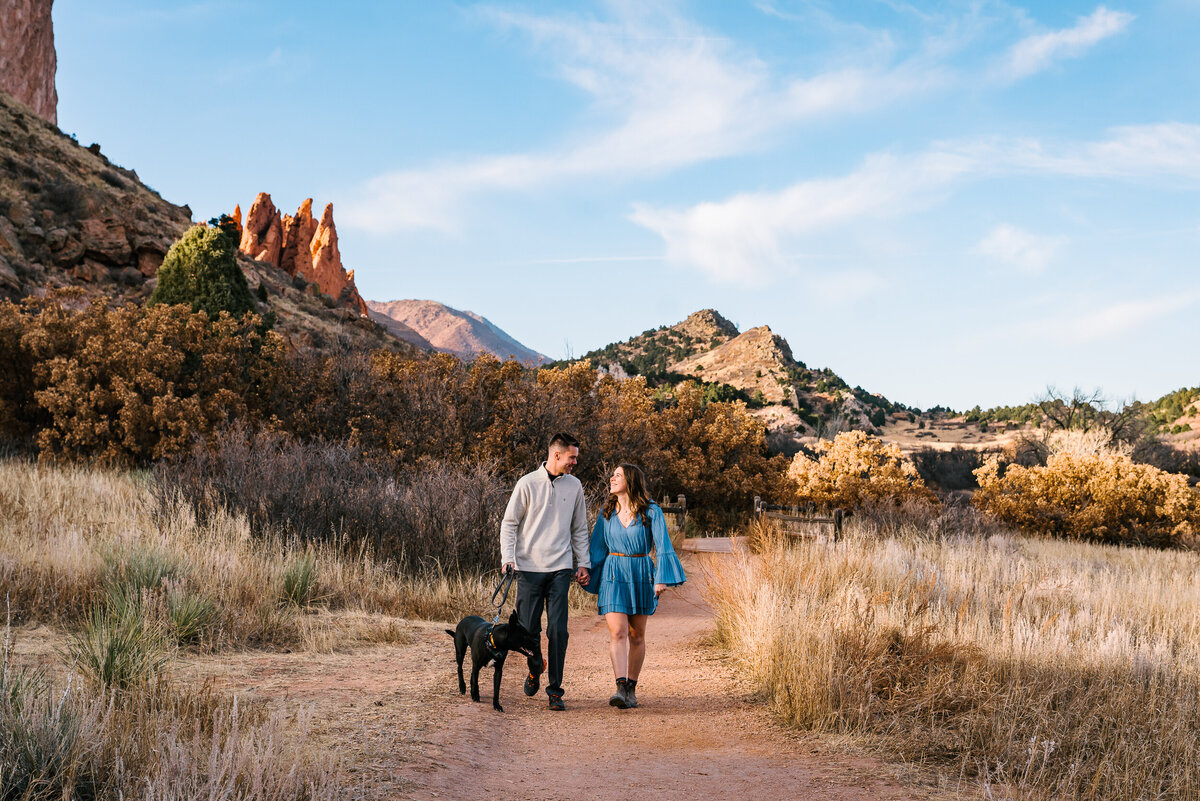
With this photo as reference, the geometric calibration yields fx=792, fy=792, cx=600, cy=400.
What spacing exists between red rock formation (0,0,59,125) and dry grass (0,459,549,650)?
207 ft

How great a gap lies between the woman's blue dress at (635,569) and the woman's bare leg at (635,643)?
0.42 feet

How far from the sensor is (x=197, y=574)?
739cm

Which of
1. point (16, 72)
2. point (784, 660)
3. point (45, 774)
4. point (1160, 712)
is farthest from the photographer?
point (16, 72)

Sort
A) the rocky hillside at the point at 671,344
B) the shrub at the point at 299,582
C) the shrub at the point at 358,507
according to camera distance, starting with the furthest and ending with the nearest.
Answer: the rocky hillside at the point at 671,344 < the shrub at the point at 358,507 < the shrub at the point at 299,582

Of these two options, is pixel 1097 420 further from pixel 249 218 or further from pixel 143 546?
pixel 249 218

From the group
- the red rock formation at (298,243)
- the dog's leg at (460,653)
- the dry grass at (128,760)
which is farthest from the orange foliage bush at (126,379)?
the red rock formation at (298,243)

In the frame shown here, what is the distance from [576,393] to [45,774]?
609 inches

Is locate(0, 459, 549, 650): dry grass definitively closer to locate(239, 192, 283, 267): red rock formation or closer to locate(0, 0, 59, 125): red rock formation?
locate(0, 0, 59, 125): red rock formation

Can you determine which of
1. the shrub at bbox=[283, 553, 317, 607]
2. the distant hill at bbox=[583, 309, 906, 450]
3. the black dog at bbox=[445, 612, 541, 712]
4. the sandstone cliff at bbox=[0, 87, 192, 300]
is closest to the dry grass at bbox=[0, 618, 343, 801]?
the black dog at bbox=[445, 612, 541, 712]

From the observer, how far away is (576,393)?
18.4 m

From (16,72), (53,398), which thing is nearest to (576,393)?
(53,398)

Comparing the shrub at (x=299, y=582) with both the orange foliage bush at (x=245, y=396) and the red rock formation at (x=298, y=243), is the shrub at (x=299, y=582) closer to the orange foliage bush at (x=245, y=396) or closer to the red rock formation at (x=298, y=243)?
the orange foliage bush at (x=245, y=396)

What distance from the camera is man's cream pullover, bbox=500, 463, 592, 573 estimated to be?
583 centimetres

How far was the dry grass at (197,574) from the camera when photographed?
21.9 feet
